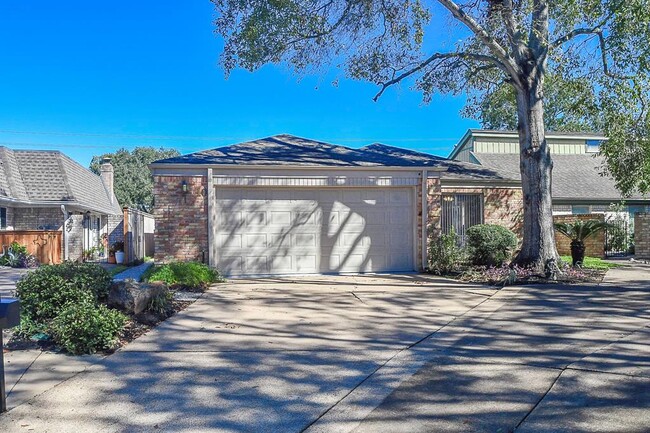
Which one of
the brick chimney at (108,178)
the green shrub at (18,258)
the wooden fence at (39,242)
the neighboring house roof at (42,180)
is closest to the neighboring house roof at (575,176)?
the neighboring house roof at (42,180)

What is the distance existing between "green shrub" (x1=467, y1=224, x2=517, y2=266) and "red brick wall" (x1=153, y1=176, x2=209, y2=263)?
650 centimetres

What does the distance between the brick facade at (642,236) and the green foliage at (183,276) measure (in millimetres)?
13779

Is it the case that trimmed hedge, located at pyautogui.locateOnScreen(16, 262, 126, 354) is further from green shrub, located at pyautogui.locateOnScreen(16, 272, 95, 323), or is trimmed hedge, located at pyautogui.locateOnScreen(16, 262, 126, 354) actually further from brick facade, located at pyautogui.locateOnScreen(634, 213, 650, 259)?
brick facade, located at pyautogui.locateOnScreen(634, 213, 650, 259)

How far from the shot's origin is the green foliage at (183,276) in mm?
10266

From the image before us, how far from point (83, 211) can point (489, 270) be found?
17.1 metres

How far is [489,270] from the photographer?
40.4 feet

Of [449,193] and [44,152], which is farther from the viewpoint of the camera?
[44,152]

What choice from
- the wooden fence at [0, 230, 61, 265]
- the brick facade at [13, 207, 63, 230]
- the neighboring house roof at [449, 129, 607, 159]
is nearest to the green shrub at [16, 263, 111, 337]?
the wooden fence at [0, 230, 61, 265]

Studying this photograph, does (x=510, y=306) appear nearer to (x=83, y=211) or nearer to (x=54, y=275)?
(x=54, y=275)

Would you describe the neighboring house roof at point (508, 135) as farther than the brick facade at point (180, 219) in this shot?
Yes

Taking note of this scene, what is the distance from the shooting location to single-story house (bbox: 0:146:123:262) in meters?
18.5

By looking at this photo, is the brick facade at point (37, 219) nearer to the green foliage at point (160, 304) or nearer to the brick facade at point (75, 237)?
the brick facade at point (75, 237)

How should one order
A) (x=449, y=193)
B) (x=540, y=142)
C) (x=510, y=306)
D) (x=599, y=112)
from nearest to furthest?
(x=510, y=306) → (x=540, y=142) → (x=599, y=112) → (x=449, y=193)

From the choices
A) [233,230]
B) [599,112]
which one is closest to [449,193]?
[599,112]
